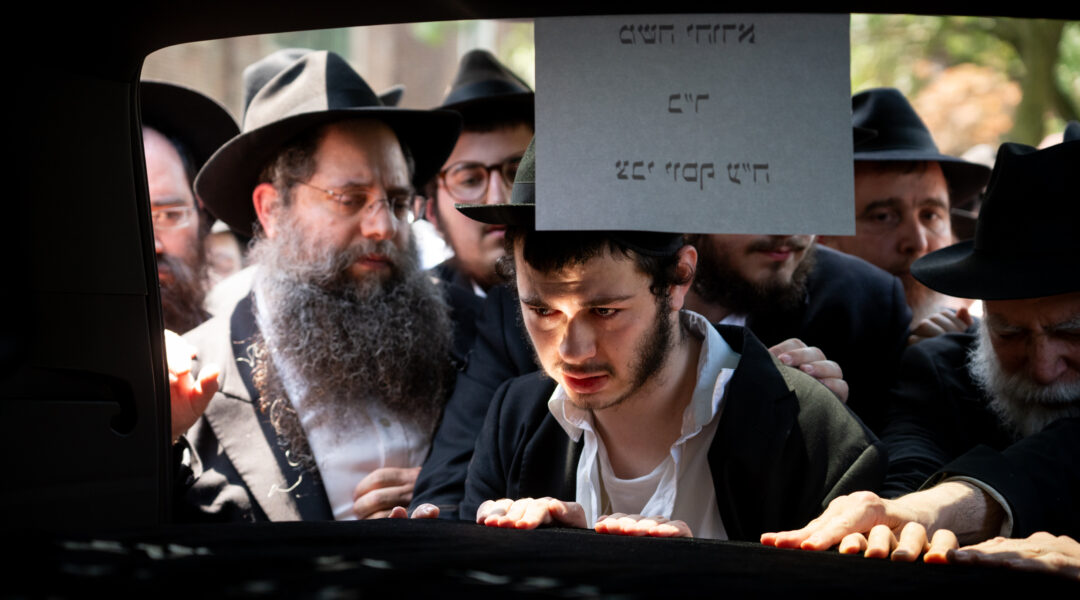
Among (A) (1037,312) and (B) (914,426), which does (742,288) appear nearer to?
(B) (914,426)

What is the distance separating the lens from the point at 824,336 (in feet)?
11.4

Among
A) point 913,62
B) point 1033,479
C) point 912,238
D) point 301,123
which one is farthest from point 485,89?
point 913,62

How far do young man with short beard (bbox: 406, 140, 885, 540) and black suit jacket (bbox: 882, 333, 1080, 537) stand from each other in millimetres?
262

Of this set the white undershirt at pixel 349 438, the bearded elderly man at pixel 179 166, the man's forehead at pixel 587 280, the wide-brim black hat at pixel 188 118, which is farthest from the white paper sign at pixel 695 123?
the wide-brim black hat at pixel 188 118

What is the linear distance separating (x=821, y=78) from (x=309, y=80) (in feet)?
9.61

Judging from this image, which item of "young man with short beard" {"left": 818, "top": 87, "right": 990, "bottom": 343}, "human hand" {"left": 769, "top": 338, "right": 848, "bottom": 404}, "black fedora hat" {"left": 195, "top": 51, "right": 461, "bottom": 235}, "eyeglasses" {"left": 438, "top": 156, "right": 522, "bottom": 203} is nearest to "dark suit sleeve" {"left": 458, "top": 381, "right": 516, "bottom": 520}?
"human hand" {"left": 769, "top": 338, "right": 848, "bottom": 404}

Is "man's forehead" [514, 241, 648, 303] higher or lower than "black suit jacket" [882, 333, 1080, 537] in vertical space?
higher

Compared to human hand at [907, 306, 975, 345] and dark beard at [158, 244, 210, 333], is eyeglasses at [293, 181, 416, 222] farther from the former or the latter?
human hand at [907, 306, 975, 345]

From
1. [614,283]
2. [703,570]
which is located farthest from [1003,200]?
[703,570]

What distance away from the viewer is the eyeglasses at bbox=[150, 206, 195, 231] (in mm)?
4613

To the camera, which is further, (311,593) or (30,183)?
(30,183)

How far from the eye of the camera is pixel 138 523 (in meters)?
1.39

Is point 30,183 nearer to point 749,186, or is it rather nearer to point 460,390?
point 749,186

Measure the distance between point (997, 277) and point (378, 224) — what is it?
2.16 m
